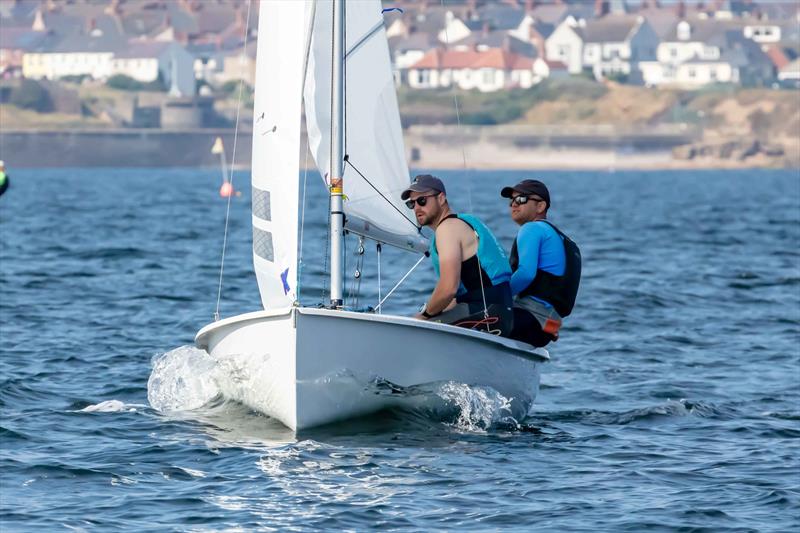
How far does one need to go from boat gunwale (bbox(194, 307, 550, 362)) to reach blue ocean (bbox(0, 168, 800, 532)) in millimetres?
238

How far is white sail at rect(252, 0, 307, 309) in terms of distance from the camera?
1109 cm

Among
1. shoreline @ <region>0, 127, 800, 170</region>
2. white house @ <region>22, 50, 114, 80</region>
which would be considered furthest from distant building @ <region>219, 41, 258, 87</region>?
shoreline @ <region>0, 127, 800, 170</region>

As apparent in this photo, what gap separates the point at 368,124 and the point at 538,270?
1.93 metres

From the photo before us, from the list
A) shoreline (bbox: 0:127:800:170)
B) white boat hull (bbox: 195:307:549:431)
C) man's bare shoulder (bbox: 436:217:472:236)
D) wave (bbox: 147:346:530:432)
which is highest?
shoreline (bbox: 0:127:800:170)

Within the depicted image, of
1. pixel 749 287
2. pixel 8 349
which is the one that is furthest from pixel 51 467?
pixel 749 287

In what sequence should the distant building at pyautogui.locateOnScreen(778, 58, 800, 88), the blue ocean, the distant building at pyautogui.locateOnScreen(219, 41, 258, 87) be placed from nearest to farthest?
the blue ocean < the distant building at pyautogui.locateOnScreen(778, 58, 800, 88) < the distant building at pyautogui.locateOnScreen(219, 41, 258, 87)

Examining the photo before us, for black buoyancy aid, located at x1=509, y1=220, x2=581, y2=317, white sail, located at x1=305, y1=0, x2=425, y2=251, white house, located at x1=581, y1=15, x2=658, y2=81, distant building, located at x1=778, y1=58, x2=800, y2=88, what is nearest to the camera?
white sail, located at x1=305, y1=0, x2=425, y2=251

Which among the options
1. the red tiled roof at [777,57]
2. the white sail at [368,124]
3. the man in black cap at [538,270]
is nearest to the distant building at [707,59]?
the red tiled roof at [777,57]

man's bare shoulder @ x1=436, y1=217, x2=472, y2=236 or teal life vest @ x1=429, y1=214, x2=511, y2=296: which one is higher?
man's bare shoulder @ x1=436, y1=217, x2=472, y2=236

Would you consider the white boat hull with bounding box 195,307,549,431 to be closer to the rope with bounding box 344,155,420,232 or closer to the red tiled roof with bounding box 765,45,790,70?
the rope with bounding box 344,155,420,232

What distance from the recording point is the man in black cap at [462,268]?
37.0 ft

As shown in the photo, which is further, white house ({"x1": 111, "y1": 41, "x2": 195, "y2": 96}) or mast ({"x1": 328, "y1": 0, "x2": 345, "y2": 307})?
white house ({"x1": 111, "y1": 41, "x2": 195, "y2": 96})

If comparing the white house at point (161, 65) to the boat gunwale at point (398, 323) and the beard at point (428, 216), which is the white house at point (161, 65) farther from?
the beard at point (428, 216)

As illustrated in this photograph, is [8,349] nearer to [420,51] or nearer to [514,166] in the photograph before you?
[514,166]
